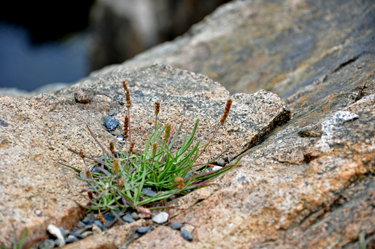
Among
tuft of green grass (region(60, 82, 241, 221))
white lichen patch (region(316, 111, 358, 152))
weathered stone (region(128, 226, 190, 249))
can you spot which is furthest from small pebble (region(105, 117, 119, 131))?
white lichen patch (region(316, 111, 358, 152))

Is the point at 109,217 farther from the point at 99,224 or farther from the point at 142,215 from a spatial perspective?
the point at 142,215

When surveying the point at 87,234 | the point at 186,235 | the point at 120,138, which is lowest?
the point at 186,235

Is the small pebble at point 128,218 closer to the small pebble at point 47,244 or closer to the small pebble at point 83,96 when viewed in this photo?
the small pebble at point 47,244

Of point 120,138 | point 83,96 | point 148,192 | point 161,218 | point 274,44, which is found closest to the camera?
point 161,218

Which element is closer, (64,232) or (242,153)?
(64,232)

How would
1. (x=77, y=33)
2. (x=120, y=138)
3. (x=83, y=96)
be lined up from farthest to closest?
(x=77, y=33)
(x=83, y=96)
(x=120, y=138)

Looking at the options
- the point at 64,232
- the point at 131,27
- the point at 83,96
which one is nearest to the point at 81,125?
the point at 83,96

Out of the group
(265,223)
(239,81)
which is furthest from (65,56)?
(265,223)

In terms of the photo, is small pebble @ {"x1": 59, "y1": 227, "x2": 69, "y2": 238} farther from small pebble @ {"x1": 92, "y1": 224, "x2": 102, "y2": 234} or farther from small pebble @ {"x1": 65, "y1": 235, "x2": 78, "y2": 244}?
small pebble @ {"x1": 92, "y1": 224, "x2": 102, "y2": 234}
